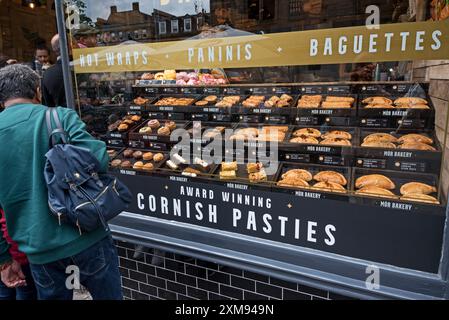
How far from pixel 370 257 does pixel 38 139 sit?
2144 millimetres

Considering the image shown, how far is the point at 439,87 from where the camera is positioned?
2.29m

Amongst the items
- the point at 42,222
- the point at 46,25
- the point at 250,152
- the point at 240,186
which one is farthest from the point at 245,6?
the point at 46,25

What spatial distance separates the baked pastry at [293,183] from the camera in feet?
8.33

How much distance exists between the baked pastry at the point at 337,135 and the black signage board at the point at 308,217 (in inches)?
21.0

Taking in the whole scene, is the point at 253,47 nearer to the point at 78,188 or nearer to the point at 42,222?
the point at 78,188

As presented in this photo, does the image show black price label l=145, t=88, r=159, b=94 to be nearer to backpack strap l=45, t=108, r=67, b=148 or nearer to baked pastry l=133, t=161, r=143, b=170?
baked pastry l=133, t=161, r=143, b=170

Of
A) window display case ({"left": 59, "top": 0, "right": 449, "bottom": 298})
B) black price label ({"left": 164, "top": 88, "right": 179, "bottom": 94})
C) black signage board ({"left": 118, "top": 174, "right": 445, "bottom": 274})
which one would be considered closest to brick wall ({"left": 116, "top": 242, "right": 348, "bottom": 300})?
window display case ({"left": 59, "top": 0, "right": 449, "bottom": 298})

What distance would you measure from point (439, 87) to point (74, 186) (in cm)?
237

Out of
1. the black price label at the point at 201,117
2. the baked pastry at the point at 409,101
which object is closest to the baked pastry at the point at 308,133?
the baked pastry at the point at 409,101

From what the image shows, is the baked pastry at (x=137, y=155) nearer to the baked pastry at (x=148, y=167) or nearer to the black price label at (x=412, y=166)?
the baked pastry at (x=148, y=167)

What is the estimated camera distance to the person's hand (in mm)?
2131

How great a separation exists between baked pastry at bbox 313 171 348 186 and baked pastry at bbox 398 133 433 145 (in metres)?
0.48

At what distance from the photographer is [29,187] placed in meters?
1.85

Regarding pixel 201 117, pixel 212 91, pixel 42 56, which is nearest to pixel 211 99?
pixel 212 91
